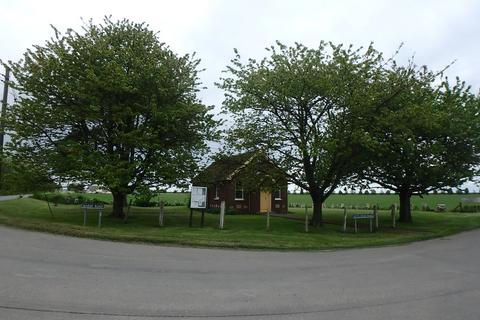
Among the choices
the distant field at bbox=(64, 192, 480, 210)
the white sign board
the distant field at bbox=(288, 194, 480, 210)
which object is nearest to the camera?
the white sign board

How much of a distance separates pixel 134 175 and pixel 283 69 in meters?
9.07

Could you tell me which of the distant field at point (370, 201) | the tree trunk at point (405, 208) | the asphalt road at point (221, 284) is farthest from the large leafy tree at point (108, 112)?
the distant field at point (370, 201)

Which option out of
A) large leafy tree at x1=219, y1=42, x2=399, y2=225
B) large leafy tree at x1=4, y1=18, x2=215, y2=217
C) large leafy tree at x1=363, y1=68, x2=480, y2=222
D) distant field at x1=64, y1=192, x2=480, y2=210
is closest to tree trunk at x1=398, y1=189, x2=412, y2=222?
large leafy tree at x1=363, y1=68, x2=480, y2=222

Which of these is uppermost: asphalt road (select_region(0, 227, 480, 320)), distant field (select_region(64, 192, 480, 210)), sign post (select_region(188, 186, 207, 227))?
distant field (select_region(64, 192, 480, 210))

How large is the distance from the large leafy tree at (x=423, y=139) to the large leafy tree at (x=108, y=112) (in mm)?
9694

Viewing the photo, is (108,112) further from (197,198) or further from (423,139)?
(423,139)

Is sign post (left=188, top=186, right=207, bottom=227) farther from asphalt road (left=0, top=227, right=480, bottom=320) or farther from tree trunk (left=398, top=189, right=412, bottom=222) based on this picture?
tree trunk (left=398, top=189, right=412, bottom=222)

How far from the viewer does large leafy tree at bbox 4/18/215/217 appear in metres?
19.9

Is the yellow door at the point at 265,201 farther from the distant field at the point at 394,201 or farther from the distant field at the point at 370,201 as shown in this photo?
the distant field at the point at 394,201

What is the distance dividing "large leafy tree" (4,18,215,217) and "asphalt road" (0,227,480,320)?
7.45 meters

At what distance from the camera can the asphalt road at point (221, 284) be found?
6.36 m

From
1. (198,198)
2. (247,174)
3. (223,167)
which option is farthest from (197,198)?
(223,167)

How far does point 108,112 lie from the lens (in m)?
20.8

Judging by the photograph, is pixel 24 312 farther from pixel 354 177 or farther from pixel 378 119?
pixel 354 177
